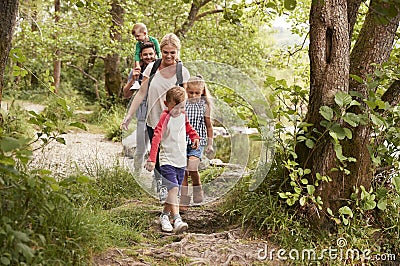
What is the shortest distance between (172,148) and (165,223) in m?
0.63

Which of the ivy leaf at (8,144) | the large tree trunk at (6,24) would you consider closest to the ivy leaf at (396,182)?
the ivy leaf at (8,144)

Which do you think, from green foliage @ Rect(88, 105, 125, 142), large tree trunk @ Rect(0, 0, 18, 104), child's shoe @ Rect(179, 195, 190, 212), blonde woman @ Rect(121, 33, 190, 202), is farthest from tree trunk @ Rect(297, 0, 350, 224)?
green foliage @ Rect(88, 105, 125, 142)

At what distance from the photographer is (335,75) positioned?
3.97m

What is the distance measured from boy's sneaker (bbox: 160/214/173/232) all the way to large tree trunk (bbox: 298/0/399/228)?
47.1 inches

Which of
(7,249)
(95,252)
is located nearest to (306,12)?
(95,252)

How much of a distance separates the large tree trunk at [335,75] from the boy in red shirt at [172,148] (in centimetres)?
101

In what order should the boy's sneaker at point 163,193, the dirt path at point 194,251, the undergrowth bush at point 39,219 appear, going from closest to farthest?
the undergrowth bush at point 39,219 < the dirt path at point 194,251 < the boy's sneaker at point 163,193

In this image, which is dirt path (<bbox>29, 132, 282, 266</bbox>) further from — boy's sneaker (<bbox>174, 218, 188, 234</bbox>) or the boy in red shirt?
the boy in red shirt

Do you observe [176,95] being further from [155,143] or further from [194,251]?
[194,251]

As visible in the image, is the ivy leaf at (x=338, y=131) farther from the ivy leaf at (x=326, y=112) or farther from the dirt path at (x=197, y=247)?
the dirt path at (x=197, y=247)

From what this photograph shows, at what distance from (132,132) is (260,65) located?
595 cm

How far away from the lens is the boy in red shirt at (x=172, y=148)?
4.28 meters

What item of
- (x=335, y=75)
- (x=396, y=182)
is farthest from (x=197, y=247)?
(x=335, y=75)

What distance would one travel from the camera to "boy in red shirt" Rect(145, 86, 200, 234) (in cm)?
428
